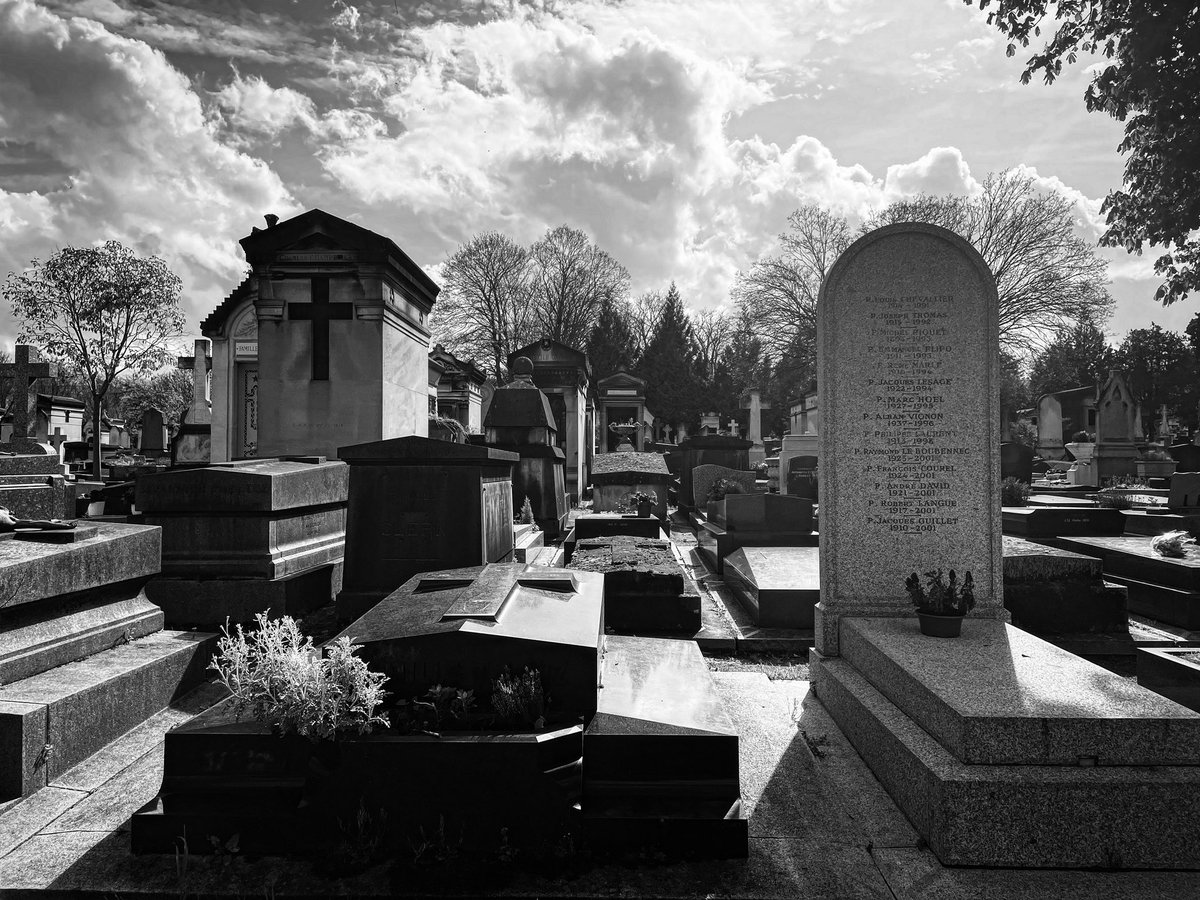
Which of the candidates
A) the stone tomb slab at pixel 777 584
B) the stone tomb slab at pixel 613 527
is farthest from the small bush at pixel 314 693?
the stone tomb slab at pixel 613 527

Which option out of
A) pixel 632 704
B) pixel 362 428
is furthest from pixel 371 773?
pixel 362 428

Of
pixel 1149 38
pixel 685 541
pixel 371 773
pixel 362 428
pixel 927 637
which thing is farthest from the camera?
pixel 685 541

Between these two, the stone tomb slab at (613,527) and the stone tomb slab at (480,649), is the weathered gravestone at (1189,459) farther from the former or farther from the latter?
the stone tomb slab at (480,649)

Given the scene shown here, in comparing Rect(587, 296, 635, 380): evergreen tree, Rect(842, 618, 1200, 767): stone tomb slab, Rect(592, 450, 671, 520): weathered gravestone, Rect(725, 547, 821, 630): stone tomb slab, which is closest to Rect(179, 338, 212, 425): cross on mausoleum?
Rect(592, 450, 671, 520): weathered gravestone

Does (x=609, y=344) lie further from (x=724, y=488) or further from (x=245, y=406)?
(x=724, y=488)

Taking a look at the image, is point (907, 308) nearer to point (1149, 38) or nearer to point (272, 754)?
point (272, 754)

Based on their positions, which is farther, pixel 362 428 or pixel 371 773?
pixel 362 428

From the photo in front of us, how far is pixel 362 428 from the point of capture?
8164 millimetres

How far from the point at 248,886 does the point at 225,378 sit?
18.3m

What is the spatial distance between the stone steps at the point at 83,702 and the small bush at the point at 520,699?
2.22 m

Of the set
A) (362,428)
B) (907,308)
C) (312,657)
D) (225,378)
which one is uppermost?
(225,378)

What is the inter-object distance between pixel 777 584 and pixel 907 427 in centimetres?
251

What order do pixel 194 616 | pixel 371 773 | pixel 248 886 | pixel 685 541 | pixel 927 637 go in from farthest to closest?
pixel 685 541 → pixel 194 616 → pixel 927 637 → pixel 371 773 → pixel 248 886

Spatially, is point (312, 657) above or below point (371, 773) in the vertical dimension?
above
